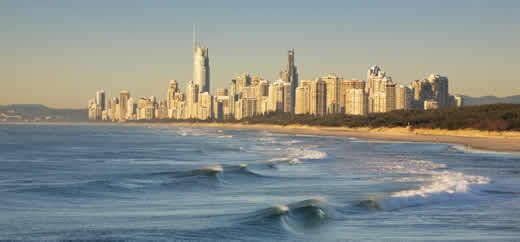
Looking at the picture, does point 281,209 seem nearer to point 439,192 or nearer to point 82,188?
point 439,192

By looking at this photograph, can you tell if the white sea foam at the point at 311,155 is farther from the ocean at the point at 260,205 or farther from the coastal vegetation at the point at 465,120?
the coastal vegetation at the point at 465,120

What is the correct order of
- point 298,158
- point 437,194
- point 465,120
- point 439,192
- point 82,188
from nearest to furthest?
point 437,194
point 439,192
point 82,188
point 298,158
point 465,120

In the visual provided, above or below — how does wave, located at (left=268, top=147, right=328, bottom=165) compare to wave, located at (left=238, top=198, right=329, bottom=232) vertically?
below

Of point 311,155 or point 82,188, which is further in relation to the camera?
point 311,155

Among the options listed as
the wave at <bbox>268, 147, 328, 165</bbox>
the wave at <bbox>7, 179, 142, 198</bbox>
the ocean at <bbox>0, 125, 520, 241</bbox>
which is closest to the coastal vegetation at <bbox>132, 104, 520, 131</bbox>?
the wave at <bbox>268, 147, 328, 165</bbox>

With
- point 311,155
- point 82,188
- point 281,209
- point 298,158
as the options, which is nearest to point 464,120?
point 311,155

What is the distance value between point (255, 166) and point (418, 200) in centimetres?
1772

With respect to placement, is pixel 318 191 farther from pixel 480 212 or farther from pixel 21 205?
pixel 21 205

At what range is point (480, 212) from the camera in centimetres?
1630

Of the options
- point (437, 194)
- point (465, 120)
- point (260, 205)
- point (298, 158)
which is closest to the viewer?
point (260, 205)

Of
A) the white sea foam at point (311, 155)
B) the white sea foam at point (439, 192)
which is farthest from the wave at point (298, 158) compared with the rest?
the white sea foam at point (439, 192)

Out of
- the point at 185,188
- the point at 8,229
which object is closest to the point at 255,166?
the point at 185,188

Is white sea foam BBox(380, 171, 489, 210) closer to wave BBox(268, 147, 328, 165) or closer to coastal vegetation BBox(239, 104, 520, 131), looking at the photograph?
wave BBox(268, 147, 328, 165)

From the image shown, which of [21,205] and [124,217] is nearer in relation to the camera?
[124,217]
